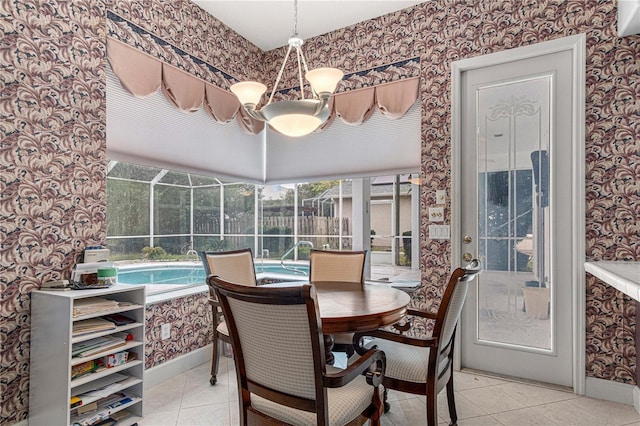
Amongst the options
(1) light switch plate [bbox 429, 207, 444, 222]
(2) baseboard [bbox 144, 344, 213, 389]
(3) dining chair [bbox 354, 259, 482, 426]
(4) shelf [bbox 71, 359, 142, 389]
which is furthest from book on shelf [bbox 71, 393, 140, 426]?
(1) light switch plate [bbox 429, 207, 444, 222]

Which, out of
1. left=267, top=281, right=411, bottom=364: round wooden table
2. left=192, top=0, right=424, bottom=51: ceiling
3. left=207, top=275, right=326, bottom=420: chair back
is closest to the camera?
left=207, top=275, right=326, bottom=420: chair back

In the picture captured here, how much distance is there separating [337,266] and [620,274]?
1805mm

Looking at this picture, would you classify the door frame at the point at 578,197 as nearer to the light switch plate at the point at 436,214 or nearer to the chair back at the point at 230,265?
the light switch plate at the point at 436,214

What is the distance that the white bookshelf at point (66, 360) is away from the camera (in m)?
1.83

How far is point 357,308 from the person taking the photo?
6.12 ft

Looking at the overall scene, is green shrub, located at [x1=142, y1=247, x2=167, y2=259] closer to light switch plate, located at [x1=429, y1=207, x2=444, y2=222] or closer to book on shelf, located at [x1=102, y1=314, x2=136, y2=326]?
book on shelf, located at [x1=102, y1=314, x2=136, y2=326]

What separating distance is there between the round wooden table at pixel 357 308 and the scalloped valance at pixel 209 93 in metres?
1.74

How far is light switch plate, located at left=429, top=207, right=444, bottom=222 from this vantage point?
3.02 meters

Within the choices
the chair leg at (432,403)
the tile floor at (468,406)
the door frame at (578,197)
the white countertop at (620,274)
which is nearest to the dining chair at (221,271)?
the tile floor at (468,406)

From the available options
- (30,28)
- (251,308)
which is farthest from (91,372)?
(30,28)

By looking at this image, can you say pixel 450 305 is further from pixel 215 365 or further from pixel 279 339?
pixel 215 365

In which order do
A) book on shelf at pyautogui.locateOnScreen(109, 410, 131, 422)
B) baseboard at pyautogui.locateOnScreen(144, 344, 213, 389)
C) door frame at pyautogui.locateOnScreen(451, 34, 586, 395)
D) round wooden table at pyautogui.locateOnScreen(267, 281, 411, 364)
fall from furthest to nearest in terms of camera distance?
1. baseboard at pyautogui.locateOnScreen(144, 344, 213, 389)
2. door frame at pyautogui.locateOnScreen(451, 34, 586, 395)
3. book on shelf at pyautogui.locateOnScreen(109, 410, 131, 422)
4. round wooden table at pyautogui.locateOnScreen(267, 281, 411, 364)

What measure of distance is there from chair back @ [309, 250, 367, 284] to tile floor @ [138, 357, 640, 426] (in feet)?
2.96

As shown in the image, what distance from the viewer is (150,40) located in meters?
2.77
